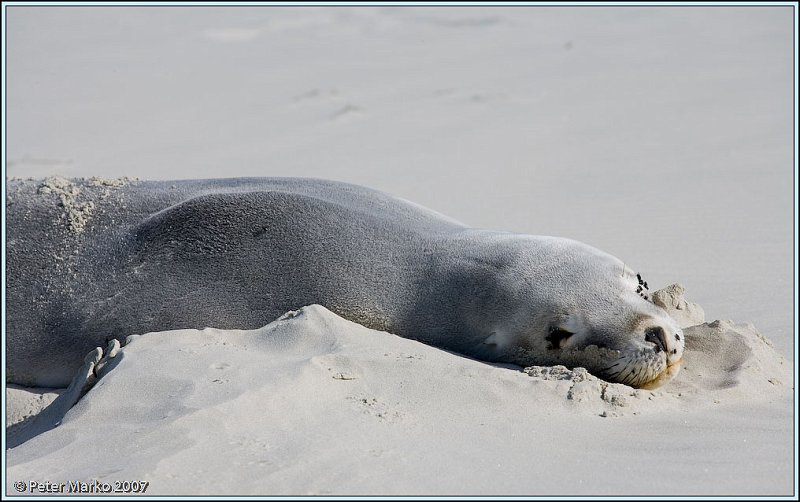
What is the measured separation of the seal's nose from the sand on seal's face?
0.52ft

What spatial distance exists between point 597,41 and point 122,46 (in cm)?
590

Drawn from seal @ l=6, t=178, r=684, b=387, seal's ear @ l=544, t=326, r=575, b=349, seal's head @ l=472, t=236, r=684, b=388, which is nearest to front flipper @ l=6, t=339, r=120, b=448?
seal @ l=6, t=178, r=684, b=387

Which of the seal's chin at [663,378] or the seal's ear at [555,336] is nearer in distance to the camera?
the seal's chin at [663,378]

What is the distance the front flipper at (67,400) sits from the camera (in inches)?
161

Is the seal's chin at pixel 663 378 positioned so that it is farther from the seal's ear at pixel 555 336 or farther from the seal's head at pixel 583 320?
the seal's ear at pixel 555 336

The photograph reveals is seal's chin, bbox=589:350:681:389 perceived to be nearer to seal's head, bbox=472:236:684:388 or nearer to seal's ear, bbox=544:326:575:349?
seal's head, bbox=472:236:684:388

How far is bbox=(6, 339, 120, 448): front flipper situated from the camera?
4.10m

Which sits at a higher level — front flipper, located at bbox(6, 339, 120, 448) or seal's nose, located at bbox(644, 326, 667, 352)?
seal's nose, located at bbox(644, 326, 667, 352)

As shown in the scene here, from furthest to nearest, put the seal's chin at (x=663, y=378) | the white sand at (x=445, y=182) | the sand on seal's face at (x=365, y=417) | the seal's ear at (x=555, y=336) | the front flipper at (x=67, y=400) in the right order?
the seal's ear at (x=555, y=336) < the seal's chin at (x=663, y=378) < the front flipper at (x=67, y=400) < the white sand at (x=445, y=182) < the sand on seal's face at (x=365, y=417)

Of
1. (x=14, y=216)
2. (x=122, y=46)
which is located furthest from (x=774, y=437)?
(x=122, y=46)

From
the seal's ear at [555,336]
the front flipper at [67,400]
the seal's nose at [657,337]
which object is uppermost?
the seal's nose at [657,337]

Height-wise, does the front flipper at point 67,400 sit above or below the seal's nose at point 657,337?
below

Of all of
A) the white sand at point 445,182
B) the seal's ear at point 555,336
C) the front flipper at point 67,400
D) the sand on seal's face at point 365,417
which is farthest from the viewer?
the seal's ear at point 555,336

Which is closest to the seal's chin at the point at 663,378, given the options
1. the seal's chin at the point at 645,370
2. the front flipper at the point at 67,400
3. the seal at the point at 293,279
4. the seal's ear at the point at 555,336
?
the seal's chin at the point at 645,370
